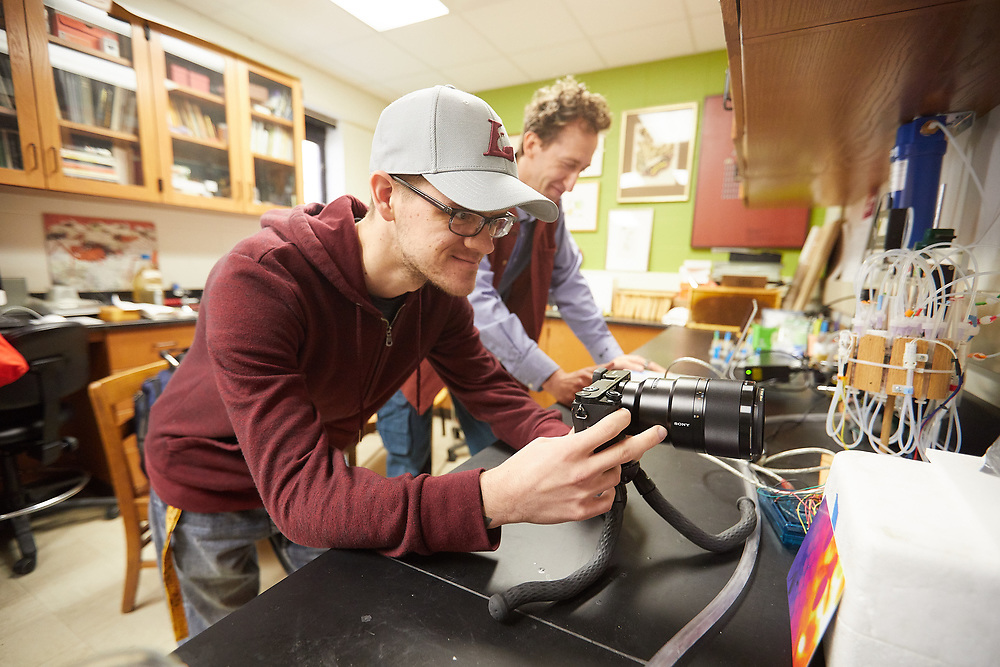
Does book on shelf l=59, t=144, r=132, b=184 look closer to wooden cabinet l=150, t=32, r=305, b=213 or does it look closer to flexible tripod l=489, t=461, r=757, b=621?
wooden cabinet l=150, t=32, r=305, b=213

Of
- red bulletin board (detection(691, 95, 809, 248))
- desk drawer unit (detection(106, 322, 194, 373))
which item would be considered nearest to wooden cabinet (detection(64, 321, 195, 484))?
desk drawer unit (detection(106, 322, 194, 373))

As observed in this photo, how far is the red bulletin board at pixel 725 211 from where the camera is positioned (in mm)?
3090

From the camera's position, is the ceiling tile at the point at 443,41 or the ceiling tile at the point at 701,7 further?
the ceiling tile at the point at 443,41

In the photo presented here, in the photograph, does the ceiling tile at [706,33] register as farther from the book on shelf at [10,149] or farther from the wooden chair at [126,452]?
the book on shelf at [10,149]

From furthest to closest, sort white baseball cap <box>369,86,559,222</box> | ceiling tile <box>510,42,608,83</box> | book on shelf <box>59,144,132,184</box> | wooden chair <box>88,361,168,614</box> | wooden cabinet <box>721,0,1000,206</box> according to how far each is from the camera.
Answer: ceiling tile <box>510,42,608,83</box>, book on shelf <box>59,144,132,184</box>, wooden chair <box>88,361,168,614</box>, white baseball cap <box>369,86,559,222</box>, wooden cabinet <box>721,0,1000,206</box>

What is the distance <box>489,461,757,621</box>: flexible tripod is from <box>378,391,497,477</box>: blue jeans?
0.94 m

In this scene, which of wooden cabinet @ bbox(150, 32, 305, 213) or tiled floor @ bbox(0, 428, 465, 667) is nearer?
tiled floor @ bbox(0, 428, 465, 667)

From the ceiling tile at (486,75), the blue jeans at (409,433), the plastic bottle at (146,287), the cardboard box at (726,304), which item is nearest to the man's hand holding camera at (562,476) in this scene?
the blue jeans at (409,433)

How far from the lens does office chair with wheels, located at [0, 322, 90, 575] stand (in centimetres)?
163

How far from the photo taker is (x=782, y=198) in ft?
→ 7.89

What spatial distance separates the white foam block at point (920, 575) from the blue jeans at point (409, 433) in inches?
47.9

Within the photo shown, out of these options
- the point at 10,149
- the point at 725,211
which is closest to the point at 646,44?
the point at 725,211

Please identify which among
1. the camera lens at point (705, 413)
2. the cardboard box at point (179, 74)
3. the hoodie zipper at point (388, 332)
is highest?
the cardboard box at point (179, 74)

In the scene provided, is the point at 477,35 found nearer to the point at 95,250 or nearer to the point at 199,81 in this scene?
the point at 199,81
